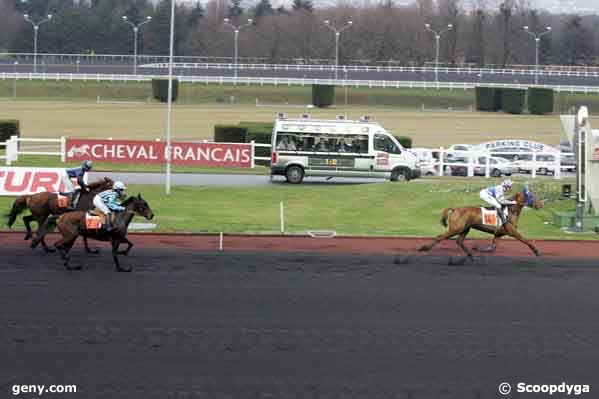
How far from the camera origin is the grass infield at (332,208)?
940 inches

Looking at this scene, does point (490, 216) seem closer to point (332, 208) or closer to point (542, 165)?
point (332, 208)

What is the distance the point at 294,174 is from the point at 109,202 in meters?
16.7

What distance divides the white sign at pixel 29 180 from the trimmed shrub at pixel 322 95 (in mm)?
54407

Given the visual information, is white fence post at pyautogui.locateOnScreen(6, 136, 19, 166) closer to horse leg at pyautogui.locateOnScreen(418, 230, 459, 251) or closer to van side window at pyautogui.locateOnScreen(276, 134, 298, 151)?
van side window at pyautogui.locateOnScreen(276, 134, 298, 151)

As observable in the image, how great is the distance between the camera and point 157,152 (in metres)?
38.3

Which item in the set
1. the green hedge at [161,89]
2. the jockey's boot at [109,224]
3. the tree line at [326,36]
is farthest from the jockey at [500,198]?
the tree line at [326,36]

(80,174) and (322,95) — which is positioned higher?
(322,95)

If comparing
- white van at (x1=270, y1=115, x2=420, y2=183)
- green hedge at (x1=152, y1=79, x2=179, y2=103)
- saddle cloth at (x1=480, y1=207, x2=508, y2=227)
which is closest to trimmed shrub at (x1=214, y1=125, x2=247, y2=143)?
white van at (x1=270, y1=115, x2=420, y2=183)

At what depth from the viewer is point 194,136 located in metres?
58.8

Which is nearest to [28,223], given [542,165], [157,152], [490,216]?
[490,216]

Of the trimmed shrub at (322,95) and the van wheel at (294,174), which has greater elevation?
the trimmed shrub at (322,95)

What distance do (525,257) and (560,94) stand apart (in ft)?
222

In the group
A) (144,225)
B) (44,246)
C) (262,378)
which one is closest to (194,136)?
(144,225)

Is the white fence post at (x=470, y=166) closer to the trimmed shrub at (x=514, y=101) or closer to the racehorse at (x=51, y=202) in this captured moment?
the racehorse at (x=51, y=202)
